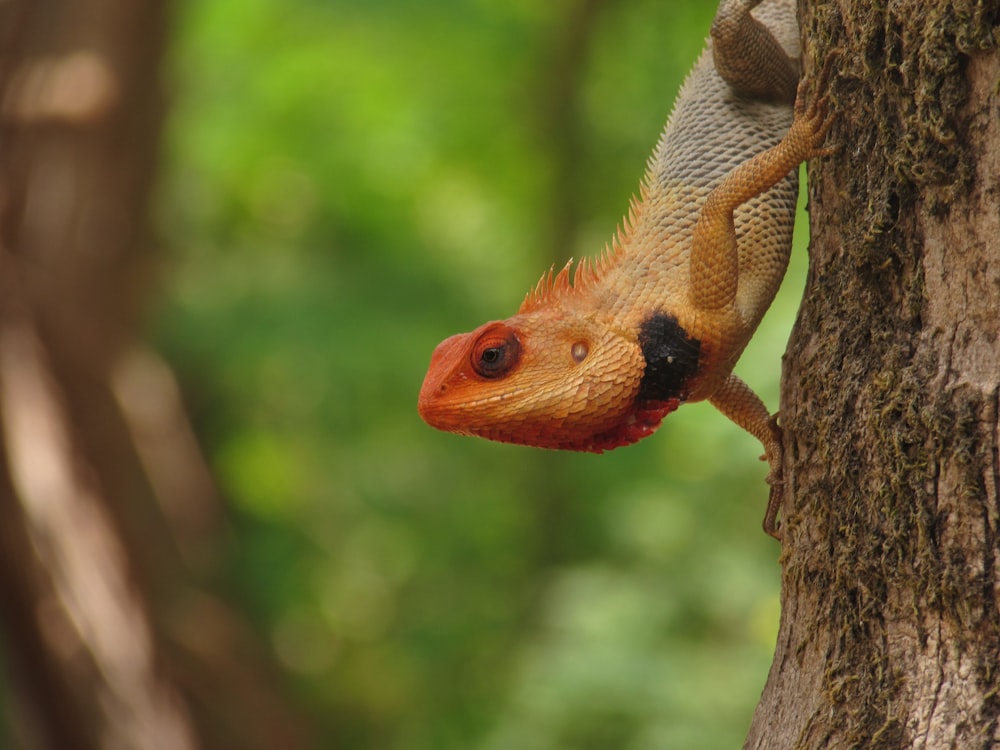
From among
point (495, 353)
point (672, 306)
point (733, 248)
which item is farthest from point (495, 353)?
point (733, 248)

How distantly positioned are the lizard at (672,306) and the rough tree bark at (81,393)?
5.46 meters

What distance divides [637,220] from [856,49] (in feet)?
3.44

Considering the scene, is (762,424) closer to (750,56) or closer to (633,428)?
(633,428)

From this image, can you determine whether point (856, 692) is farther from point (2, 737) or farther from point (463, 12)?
point (2, 737)

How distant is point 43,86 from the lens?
26.8ft

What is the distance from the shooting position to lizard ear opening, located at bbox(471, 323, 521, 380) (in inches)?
131

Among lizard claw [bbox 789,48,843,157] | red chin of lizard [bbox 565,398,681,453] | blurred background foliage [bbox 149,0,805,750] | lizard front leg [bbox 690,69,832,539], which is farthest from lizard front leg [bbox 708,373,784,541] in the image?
blurred background foliage [bbox 149,0,805,750]

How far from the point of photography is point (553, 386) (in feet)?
10.7

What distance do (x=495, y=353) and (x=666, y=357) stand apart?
515 mm

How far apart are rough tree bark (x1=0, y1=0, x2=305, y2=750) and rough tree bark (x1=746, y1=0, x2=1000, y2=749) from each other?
627cm

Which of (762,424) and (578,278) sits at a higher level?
(578,278)

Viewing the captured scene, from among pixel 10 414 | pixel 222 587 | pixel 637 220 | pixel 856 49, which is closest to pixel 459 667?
pixel 222 587

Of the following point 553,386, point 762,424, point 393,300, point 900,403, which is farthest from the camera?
point 393,300

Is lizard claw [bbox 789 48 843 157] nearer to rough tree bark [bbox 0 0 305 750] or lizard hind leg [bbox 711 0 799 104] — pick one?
lizard hind leg [bbox 711 0 799 104]
